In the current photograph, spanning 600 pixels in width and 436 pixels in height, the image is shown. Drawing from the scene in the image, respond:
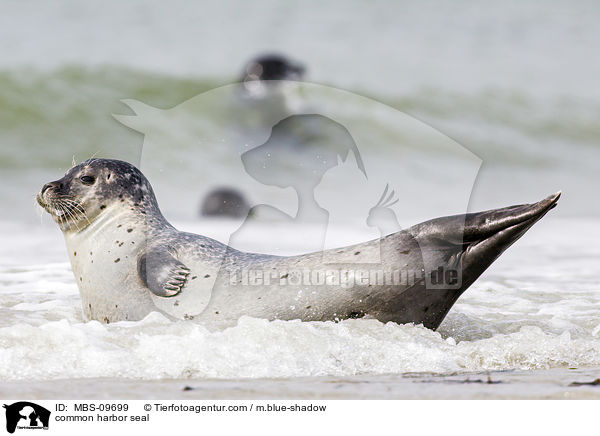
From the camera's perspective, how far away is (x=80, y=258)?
5.20 meters

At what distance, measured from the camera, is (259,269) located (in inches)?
188

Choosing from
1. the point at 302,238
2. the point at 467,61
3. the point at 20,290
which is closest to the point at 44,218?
the point at 302,238

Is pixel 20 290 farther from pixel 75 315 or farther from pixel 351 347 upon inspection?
pixel 351 347

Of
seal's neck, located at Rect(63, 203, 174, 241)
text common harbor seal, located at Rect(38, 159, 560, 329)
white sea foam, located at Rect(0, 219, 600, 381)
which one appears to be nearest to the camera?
white sea foam, located at Rect(0, 219, 600, 381)

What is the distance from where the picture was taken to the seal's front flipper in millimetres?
4715

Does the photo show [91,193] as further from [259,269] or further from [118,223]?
[259,269]

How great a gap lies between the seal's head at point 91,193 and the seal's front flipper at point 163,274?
0.61 metres

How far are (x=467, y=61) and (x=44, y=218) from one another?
1267 cm

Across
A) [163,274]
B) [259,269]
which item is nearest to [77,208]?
[163,274]

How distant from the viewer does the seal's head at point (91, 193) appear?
5273 millimetres
